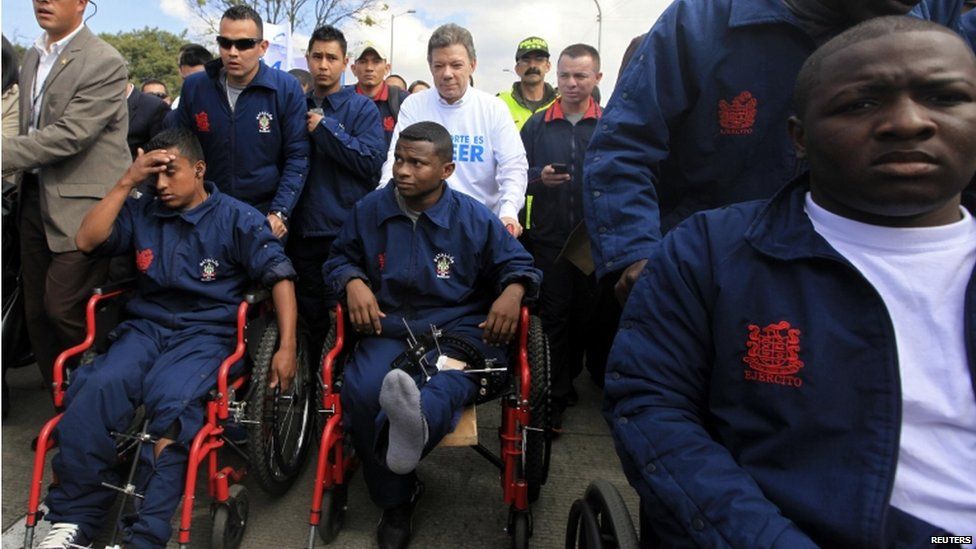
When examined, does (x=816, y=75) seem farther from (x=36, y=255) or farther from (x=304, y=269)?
(x=36, y=255)

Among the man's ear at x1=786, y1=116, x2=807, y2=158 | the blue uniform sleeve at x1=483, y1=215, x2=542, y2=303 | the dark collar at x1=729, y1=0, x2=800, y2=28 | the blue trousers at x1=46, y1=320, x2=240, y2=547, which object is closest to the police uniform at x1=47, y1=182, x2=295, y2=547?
the blue trousers at x1=46, y1=320, x2=240, y2=547

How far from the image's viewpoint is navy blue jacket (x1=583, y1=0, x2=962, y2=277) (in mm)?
1492

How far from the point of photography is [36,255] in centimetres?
313

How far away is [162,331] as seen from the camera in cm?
258

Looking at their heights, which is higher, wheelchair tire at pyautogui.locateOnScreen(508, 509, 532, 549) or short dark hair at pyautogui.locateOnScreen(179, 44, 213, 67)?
short dark hair at pyautogui.locateOnScreen(179, 44, 213, 67)

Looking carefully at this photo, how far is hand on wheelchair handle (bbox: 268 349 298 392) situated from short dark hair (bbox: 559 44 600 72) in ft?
7.51

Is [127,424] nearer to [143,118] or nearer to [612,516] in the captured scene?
[612,516]

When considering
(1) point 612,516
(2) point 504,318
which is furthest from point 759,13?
(2) point 504,318

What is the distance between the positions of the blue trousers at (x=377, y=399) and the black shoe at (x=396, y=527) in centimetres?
4

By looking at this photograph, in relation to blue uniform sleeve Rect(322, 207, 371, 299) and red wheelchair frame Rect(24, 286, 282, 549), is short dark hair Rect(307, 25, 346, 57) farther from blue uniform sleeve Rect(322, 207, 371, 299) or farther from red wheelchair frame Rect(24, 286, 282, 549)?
red wheelchair frame Rect(24, 286, 282, 549)

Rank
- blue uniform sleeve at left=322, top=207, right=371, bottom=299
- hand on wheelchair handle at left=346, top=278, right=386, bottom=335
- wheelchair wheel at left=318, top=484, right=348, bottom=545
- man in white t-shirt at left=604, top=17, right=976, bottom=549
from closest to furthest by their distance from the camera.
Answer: man in white t-shirt at left=604, top=17, right=976, bottom=549, wheelchair wheel at left=318, top=484, right=348, bottom=545, hand on wheelchair handle at left=346, top=278, right=386, bottom=335, blue uniform sleeve at left=322, top=207, right=371, bottom=299

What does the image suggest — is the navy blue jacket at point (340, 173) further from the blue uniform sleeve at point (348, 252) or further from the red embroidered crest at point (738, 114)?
the red embroidered crest at point (738, 114)

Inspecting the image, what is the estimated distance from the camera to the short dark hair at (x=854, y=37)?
1061 mm

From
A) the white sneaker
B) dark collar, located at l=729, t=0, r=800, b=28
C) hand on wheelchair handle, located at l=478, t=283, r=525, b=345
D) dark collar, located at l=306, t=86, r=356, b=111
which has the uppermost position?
dark collar, located at l=729, t=0, r=800, b=28
